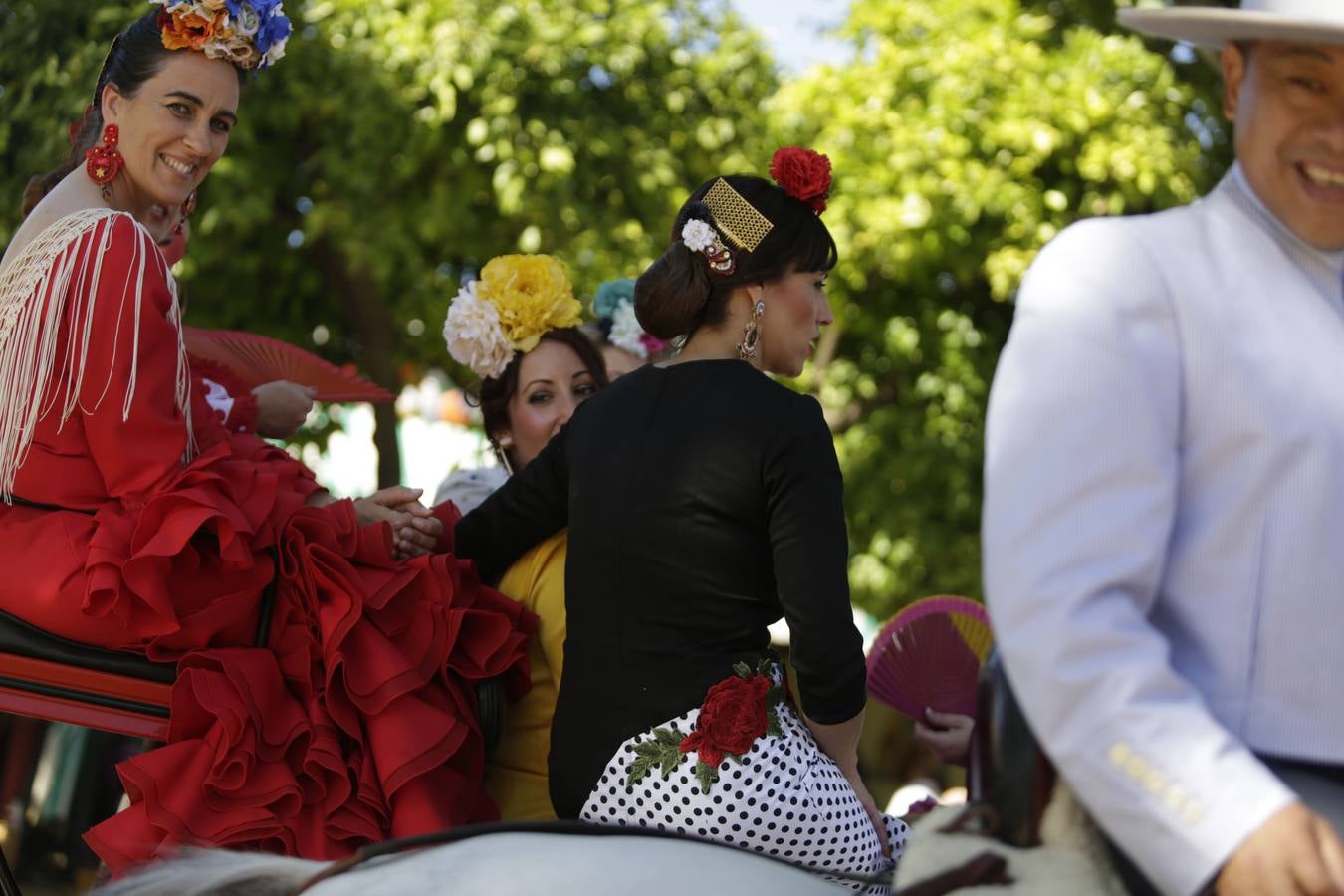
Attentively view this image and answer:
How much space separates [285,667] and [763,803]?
935 millimetres

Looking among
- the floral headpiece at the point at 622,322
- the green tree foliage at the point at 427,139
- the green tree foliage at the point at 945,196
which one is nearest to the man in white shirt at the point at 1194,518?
the floral headpiece at the point at 622,322

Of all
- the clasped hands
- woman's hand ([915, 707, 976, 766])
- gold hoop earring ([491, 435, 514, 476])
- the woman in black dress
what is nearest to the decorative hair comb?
the woman in black dress

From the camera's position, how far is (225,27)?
128 inches

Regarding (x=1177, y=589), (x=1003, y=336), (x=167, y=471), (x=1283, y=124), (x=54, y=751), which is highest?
(x=1283, y=124)

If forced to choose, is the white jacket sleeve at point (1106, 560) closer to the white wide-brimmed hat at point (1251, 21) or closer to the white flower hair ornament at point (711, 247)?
the white wide-brimmed hat at point (1251, 21)

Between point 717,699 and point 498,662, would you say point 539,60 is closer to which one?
point 498,662

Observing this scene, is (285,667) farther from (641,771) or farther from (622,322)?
(622,322)

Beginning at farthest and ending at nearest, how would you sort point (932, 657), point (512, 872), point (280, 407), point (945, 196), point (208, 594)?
point (945, 196)
point (280, 407)
point (932, 657)
point (208, 594)
point (512, 872)

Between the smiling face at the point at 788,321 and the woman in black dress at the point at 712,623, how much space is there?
220 mm

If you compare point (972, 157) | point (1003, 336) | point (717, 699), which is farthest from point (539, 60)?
point (717, 699)

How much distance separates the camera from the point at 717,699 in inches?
95.8

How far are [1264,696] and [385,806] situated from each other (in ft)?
5.40

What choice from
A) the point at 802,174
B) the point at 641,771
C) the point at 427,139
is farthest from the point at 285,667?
the point at 427,139

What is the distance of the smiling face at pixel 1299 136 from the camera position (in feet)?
5.33
